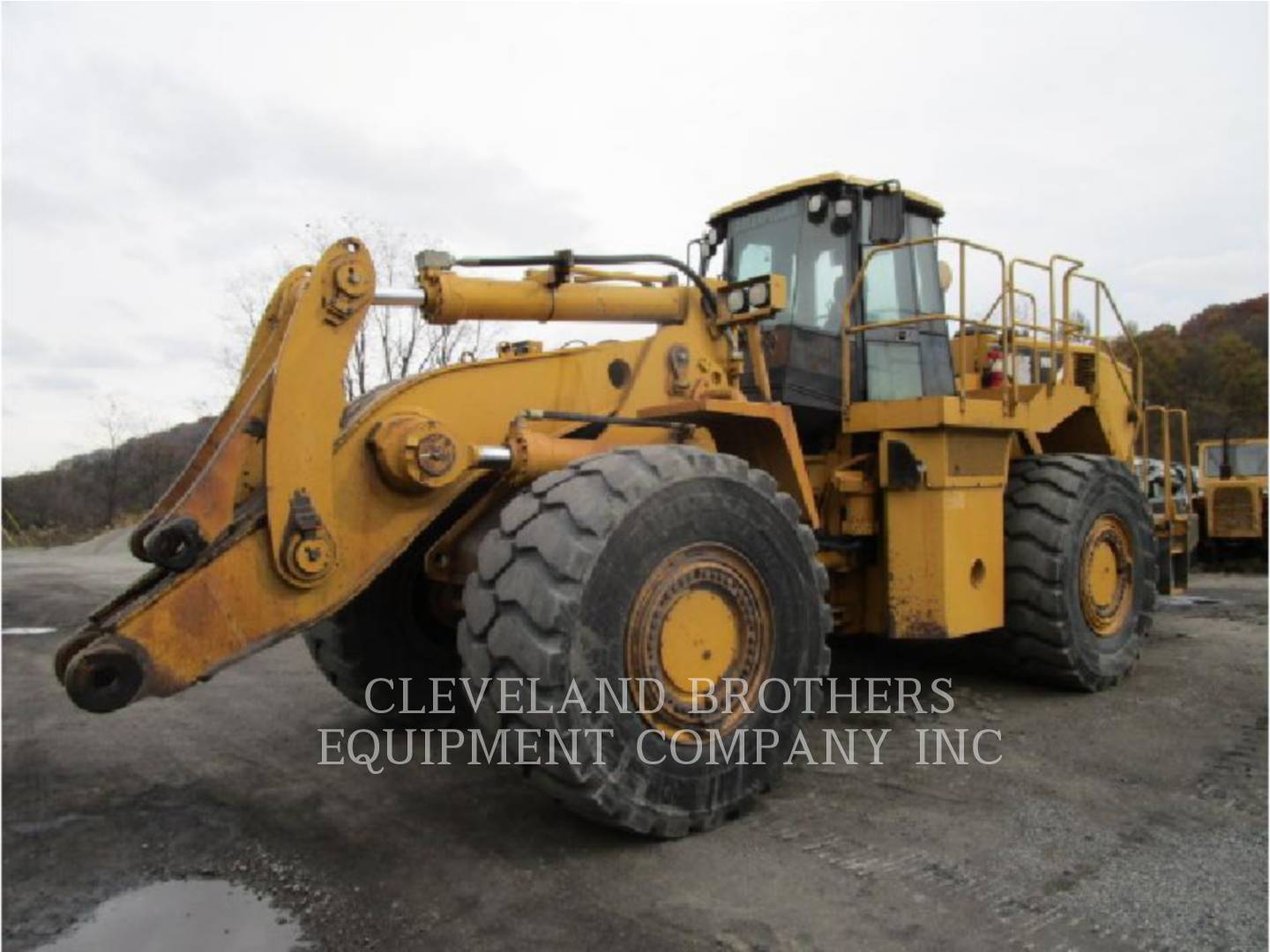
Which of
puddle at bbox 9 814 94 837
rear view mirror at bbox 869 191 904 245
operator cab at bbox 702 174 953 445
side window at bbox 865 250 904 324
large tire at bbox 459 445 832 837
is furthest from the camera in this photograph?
side window at bbox 865 250 904 324

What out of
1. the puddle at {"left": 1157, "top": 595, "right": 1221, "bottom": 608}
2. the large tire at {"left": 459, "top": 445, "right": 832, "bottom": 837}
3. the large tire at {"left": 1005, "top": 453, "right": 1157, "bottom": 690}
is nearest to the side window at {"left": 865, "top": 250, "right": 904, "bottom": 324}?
the large tire at {"left": 1005, "top": 453, "right": 1157, "bottom": 690}

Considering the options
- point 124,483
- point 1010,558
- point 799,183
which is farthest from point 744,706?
point 124,483

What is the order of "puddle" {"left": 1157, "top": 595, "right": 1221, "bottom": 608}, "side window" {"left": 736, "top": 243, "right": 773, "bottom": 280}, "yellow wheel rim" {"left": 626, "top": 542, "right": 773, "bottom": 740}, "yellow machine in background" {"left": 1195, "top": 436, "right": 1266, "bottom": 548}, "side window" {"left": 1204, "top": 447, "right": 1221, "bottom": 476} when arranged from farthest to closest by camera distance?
"side window" {"left": 1204, "top": 447, "right": 1221, "bottom": 476}
"yellow machine in background" {"left": 1195, "top": 436, "right": 1266, "bottom": 548}
"puddle" {"left": 1157, "top": 595, "right": 1221, "bottom": 608}
"side window" {"left": 736, "top": 243, "right": 773, "bottom": 280}
"yellow wheel rim" {"left": 626, "top": 542, "right": 773, "bottom": 740}

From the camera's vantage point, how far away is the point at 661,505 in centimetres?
379

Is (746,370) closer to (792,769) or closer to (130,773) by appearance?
(792,769)

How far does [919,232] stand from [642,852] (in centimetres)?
458

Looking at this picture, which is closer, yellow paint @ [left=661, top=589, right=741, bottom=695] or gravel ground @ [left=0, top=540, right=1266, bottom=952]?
gravel ground @ [left=0, top=540, right=1266, bottom=952]

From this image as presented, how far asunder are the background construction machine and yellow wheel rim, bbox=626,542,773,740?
1 centimetres

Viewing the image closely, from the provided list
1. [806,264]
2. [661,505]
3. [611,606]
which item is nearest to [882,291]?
[806,264]

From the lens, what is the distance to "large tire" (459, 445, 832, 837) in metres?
3.42

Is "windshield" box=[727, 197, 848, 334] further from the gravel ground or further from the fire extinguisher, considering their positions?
the gravel ground

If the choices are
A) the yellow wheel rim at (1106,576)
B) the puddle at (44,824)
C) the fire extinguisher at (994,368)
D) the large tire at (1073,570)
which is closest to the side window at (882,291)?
the fire extinguisher at (994,368)

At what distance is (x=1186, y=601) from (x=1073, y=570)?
5780 mm

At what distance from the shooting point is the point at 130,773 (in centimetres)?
480
